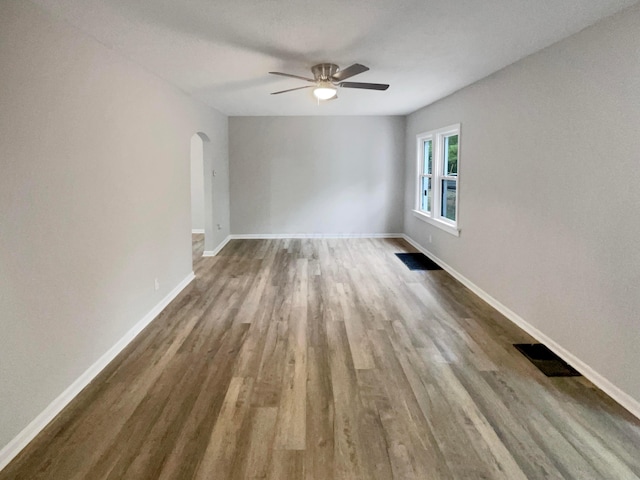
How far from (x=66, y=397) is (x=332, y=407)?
5.41 ft

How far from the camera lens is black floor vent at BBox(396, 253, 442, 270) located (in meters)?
6.13

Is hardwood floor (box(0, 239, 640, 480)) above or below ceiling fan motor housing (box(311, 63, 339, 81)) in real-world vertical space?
below

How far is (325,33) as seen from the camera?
118 inches

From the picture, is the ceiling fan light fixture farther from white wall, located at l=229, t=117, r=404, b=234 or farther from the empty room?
white wall, located at l=229, t=117, r=404, b=234

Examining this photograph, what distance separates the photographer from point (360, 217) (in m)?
8.62

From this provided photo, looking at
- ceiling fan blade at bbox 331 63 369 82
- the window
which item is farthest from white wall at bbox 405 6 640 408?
ceiling fan blade at bbox 331 63 369 82

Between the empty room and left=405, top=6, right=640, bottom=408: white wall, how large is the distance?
0.06 feet

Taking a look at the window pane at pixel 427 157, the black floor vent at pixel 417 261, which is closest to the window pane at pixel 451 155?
the window pane at pixel 427 157

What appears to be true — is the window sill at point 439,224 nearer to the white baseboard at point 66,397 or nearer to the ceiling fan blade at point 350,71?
the ceiling fan blade at point 350,71

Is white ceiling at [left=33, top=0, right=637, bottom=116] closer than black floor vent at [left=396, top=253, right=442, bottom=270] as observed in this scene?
Yes

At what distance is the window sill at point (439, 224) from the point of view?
5.61m

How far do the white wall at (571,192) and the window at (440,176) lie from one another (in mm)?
1198

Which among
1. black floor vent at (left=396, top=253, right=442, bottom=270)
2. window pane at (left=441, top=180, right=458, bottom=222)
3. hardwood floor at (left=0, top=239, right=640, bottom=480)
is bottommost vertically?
hardwood floor at (left=0, top=239, right=640, bottom=480)

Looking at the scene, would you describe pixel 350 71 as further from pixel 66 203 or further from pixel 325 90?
pixel 66 203
